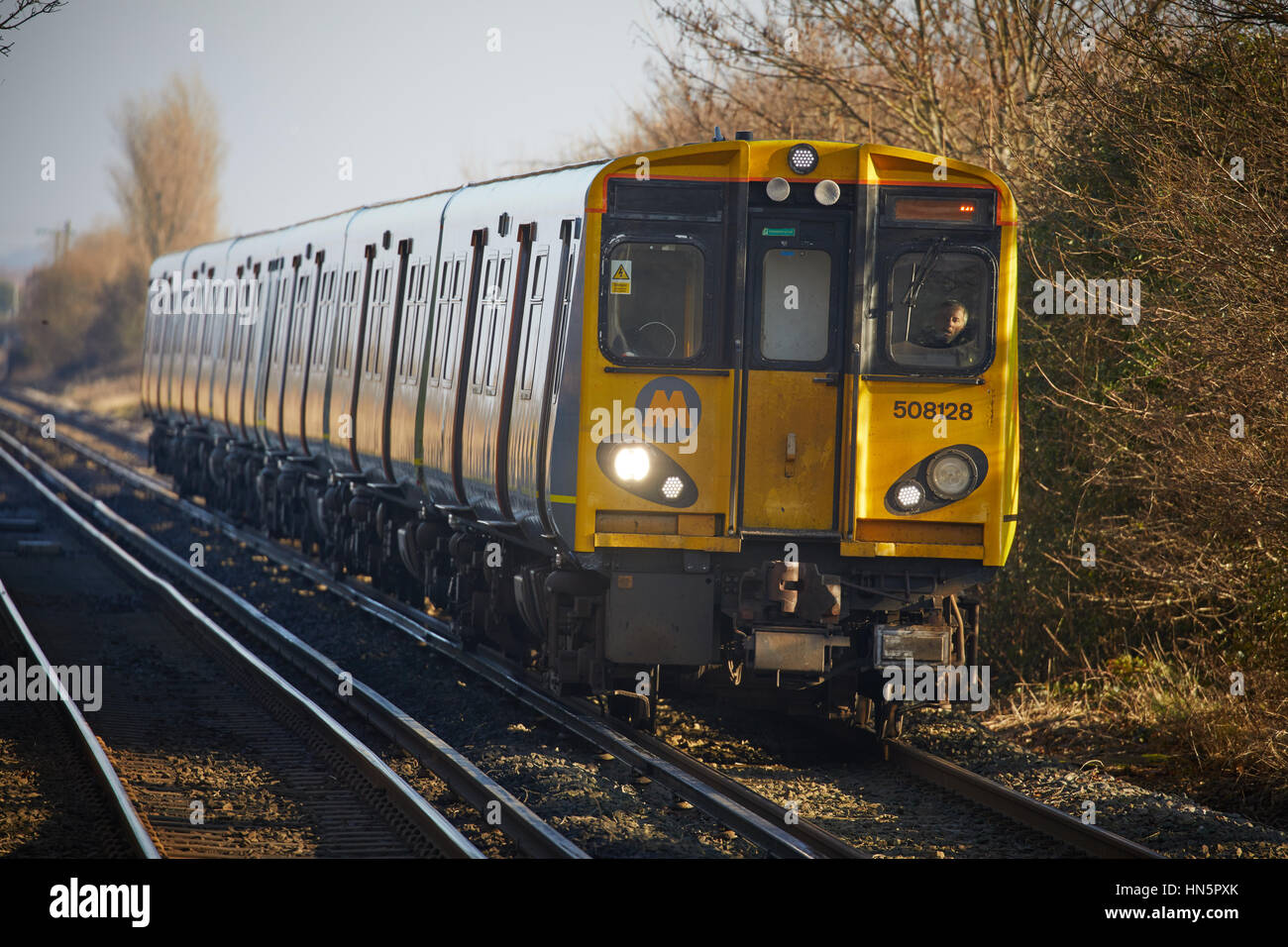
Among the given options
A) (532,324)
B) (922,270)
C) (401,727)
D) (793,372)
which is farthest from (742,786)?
(532,324)

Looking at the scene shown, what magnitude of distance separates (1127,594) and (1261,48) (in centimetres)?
374

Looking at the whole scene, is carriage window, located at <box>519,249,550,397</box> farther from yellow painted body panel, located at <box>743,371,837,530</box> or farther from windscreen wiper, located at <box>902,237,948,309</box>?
windscreen wiper, located at <box>902,237,948,309</box>

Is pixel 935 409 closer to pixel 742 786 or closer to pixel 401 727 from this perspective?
pixel 742 786

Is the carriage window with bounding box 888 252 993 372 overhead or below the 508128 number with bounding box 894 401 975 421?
overhead

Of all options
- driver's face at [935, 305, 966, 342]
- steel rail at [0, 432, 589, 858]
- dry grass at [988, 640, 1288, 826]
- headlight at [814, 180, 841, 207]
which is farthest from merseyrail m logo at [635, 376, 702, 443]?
dry grass at [988, 640, 1288, 826]

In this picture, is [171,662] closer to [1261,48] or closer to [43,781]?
[43,781]

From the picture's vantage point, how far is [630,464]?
9.67 m

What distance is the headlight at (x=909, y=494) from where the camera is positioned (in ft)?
32.1

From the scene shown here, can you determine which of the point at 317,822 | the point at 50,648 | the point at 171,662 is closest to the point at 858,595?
the point at 317,822

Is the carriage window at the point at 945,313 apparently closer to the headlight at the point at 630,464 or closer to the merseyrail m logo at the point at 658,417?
the merseyrail m logo at the point at 658,417

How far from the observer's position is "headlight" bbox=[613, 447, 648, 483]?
31.7 feet

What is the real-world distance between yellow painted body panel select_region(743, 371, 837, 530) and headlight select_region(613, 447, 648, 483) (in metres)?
0.59

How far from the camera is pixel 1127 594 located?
39.0 ft

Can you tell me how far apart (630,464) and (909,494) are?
5.26 feet
